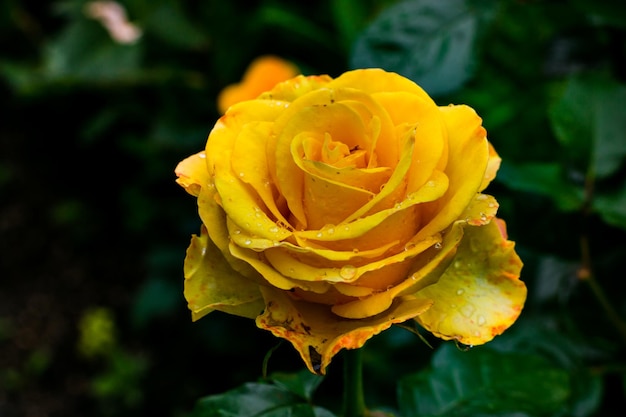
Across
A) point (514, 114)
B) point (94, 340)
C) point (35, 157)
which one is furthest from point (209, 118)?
point (35, 157)

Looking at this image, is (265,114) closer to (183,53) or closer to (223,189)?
(223,189)

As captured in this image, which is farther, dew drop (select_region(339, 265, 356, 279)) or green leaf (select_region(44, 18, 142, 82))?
green leaf (select_region(44, 18, 142, 82))

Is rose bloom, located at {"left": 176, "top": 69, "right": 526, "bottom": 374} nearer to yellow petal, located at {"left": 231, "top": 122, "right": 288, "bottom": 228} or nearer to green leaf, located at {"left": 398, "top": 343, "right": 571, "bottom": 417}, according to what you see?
yellow petal, located at {"left": 231, "top": 122, "right": 288, "bottom": 228}

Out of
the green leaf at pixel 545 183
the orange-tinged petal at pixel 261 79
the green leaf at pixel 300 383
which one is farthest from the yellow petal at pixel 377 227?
the orange-tinged petal at pixel 261 79

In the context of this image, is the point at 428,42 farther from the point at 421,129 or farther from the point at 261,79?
the point at 261,79

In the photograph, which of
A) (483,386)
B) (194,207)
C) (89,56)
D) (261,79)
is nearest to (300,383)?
(483,386)

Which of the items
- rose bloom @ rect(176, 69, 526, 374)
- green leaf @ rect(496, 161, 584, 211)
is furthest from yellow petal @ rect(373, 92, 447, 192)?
green leaf @ rect(496, 161, 584, 211)
